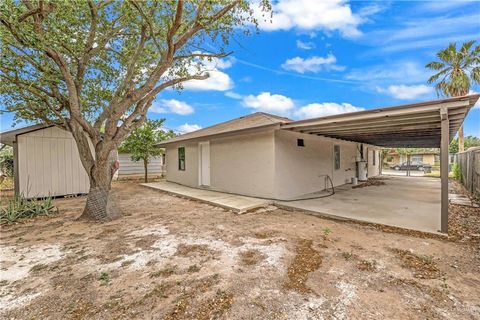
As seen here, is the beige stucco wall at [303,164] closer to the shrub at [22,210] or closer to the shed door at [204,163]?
the shed door at [204,163]

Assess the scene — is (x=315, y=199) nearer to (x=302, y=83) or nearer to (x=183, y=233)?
(x=183, y=233)

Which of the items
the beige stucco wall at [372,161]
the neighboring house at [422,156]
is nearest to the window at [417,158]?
the neighboring house at [422,156]

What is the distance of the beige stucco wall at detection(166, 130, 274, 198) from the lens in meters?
6.93

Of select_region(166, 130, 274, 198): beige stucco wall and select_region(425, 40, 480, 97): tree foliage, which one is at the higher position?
select_region(425, 40, 480, 97): tree foliage

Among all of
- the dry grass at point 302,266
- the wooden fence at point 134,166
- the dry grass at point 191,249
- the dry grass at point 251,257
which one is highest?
the wooden fence at point 134,166

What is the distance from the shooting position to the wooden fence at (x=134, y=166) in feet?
52.6

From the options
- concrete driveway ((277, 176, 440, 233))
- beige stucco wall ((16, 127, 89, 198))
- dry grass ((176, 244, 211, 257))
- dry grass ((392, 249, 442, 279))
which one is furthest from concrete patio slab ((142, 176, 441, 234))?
beige stucco wall ((16, 127, 89, 198))

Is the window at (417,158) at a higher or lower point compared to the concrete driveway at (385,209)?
higher

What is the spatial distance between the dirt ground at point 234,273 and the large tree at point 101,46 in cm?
190

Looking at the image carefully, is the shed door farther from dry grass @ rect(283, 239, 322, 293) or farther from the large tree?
dry grass @ rect(283, 239, 322, 293)

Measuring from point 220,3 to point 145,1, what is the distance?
163 centimetres

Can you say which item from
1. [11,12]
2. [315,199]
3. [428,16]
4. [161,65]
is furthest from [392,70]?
[11,12]

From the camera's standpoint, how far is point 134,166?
16.6 m

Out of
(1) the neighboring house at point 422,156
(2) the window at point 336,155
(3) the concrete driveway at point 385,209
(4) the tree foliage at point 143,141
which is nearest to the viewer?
(3) the concrete driveway at point 385,209
